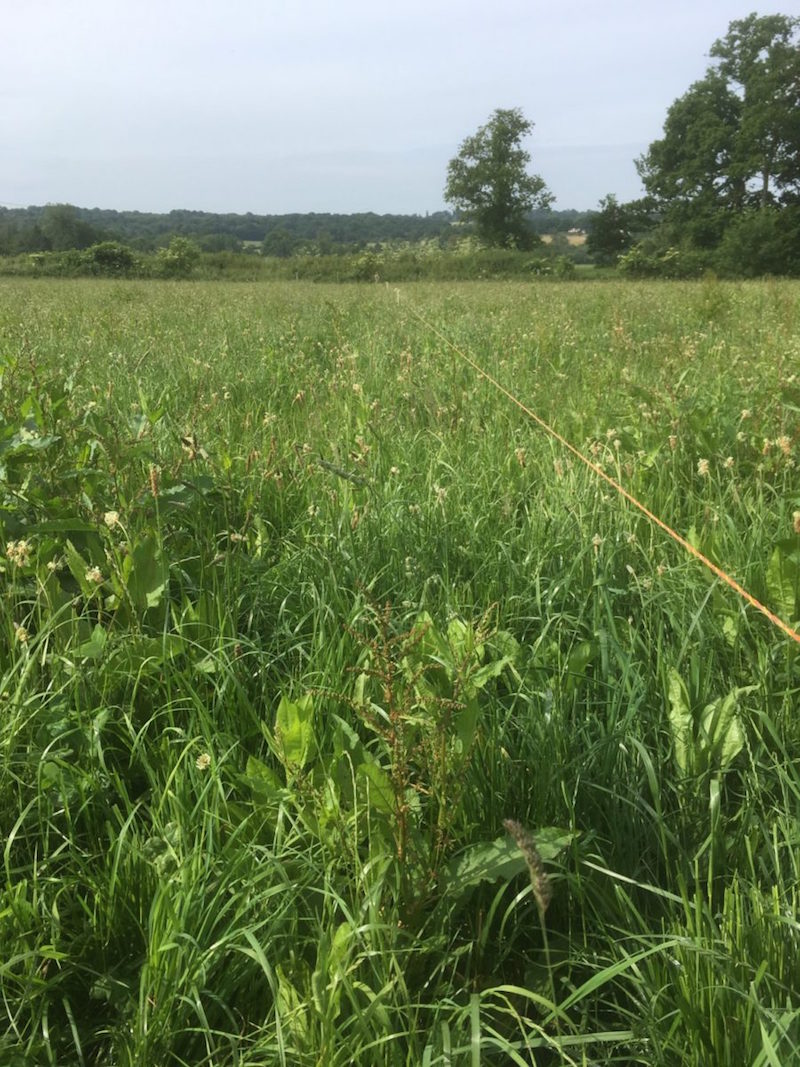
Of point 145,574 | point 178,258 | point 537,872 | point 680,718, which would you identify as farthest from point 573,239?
point 537,872

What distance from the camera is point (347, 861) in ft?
3.81

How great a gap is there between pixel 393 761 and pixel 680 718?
24.5 inches

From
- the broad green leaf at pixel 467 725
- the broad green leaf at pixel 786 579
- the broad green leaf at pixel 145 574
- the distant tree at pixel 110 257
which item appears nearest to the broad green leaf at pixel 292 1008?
the broad green leaf at pixel 467 725

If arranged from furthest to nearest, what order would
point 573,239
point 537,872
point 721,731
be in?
point 573,239, point 721,731, point 537,872

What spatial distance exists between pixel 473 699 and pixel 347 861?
12.4 inches

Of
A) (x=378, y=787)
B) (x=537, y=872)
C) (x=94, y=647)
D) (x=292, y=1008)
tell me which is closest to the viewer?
(x=537, y=872)

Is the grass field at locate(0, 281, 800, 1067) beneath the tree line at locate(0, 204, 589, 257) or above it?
beneath

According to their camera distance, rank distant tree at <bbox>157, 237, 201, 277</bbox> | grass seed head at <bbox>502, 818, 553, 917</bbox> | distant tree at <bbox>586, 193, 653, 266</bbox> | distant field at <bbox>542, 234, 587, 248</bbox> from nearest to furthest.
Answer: grass seed head at <bbox>502, 818, 553, 917</bbox>
distant tree at <bbox>157, 237, 201, 277</bbox>
distant tree at <bbox>586, 193, 653, 266</bbox>
distant field at <bbox>542, 234, 587, 248</bbox>

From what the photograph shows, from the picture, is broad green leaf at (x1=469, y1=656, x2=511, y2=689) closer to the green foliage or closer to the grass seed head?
the grass seed head

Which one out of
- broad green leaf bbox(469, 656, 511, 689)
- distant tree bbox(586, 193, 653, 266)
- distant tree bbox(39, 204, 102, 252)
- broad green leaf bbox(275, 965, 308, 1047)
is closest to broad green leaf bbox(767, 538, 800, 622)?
broad green leaf bbox(469, 656, 511, 689)

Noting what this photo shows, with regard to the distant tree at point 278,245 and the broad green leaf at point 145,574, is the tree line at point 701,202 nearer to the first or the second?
the distant tree at point 278,245

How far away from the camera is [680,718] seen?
1.41 m

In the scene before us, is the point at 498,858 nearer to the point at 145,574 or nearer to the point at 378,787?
the point at 378,787

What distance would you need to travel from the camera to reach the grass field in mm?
997
